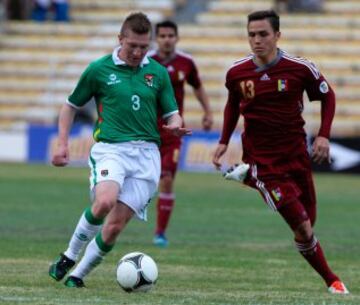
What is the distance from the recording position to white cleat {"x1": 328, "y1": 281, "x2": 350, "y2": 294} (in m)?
9.86

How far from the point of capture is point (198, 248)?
1360 cm

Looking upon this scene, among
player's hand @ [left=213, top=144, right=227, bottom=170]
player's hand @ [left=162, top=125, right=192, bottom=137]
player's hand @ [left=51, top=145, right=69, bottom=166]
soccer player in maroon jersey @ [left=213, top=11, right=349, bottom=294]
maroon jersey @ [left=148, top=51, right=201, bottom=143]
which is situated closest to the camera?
player's hand @ [left=51, top=145, right=69, bottom=166]

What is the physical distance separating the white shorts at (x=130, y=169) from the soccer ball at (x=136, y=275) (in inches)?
15.2

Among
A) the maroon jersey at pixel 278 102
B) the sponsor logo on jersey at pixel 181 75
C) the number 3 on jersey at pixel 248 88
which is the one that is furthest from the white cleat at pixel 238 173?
the sponsor logo on jersey at pixel 181 75

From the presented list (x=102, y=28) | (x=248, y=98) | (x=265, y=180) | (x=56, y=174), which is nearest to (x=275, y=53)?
(x=248, y=98)

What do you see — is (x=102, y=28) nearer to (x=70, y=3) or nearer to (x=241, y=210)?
(x=70, y=3)

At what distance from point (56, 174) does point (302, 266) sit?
578 inches

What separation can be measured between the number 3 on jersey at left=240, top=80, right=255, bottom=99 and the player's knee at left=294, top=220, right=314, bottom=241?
44.9 inches

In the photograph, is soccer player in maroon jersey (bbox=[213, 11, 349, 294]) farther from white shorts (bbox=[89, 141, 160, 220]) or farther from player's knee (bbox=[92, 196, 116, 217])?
player's knee (bbox=[92, 196, 116, 217])

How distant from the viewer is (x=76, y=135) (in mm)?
29297

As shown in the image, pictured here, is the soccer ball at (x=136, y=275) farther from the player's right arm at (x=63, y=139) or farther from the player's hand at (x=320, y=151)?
the player's hand at (x=320, y=151)

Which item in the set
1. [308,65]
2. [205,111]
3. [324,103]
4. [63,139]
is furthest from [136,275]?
[205,111]

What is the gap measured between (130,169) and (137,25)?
1113 millimetres

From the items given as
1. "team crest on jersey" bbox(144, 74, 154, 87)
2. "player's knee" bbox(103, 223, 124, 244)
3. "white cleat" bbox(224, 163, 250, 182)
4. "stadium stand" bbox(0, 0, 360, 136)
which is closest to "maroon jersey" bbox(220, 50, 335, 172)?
"white cleat" bbox(224, 163, 250, 182)
